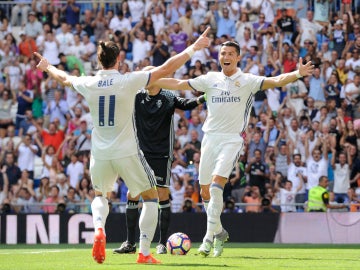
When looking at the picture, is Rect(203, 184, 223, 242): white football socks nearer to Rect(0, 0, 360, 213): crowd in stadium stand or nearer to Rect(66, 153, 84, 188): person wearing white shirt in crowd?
Rect(0, 0, 360, 213): crowd in stadium stand

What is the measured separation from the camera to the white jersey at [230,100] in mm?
14797

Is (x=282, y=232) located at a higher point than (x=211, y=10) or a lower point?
lower

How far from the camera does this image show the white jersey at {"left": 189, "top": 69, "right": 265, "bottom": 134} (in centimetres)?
1480

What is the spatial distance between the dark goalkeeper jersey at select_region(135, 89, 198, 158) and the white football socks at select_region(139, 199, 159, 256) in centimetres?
312

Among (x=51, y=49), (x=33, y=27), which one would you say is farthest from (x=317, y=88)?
(x=33, y=27)

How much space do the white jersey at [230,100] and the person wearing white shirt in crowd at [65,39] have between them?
608 inches

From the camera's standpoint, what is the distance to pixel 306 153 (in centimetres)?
2559

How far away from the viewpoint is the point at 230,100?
1480 centimetres

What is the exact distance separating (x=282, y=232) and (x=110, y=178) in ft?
34.8

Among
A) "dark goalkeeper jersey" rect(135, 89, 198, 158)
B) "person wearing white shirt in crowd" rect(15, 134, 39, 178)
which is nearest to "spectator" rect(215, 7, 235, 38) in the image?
"person wearing white shirt in crowd" rect(15, 134, 39, 178)

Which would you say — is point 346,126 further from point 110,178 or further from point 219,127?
point 110,178

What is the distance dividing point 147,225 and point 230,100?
8.93ft

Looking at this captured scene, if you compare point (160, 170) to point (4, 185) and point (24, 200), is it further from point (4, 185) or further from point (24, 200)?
point (4, 185)

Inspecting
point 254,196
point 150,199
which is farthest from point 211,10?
point 150,199
